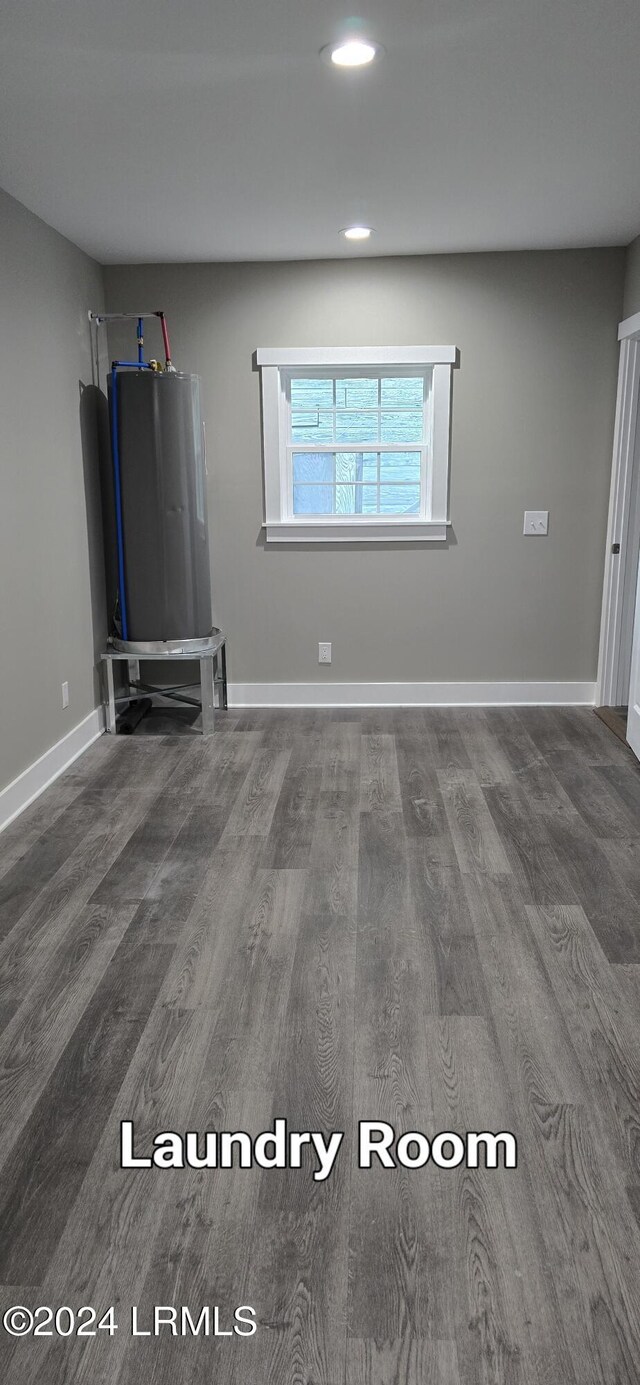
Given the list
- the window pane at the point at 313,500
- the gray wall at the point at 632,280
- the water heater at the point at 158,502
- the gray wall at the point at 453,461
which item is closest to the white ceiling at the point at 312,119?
the gray wall at the point at 632,280

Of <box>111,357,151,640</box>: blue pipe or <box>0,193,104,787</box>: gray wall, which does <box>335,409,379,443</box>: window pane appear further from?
<box>0,193,104,787</box>: gray wall

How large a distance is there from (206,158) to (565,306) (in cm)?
237

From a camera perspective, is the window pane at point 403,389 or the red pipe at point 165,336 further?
the window pane at point 403,389

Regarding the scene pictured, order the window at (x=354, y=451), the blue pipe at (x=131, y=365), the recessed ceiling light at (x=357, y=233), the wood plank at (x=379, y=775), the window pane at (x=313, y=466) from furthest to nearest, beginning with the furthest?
1. the window pane at (x=313, y=466)
2. the window at (x=354, y=451)
3. the blue pipe at (x=131, y=365)
4. the recessed ceiling light at (x=357, y=233)
5. the wood plank at (x=379, y=775)

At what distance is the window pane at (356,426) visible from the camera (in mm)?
5129

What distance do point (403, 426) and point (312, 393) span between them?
53cm

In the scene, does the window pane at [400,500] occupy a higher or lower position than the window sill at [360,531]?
higher

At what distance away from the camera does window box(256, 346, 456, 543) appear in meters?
5.06

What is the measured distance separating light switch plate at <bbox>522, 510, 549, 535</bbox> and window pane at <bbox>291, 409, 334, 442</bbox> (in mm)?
1167

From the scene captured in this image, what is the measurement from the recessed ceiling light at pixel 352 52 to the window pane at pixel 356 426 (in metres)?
2.64

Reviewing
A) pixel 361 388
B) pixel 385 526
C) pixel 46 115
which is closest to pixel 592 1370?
pixel 46 115

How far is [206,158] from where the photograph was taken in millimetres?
3197

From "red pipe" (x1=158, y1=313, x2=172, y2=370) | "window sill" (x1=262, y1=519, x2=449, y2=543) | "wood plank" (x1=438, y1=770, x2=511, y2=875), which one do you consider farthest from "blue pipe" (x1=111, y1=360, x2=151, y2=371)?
"wood plank" (x1=438, y1=770, x2=511, y2=875)

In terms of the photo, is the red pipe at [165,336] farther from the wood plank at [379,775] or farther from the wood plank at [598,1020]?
the wood plank at [598,1020]
